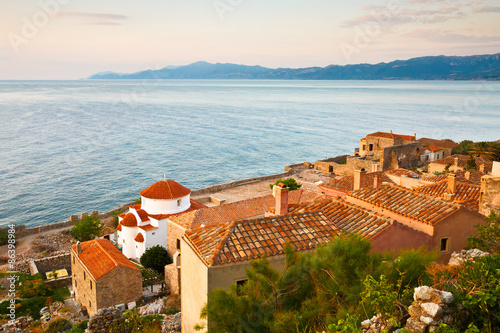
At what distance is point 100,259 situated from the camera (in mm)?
19688

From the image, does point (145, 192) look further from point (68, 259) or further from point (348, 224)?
point (348, 224)

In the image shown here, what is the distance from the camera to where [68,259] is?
85.0 ft

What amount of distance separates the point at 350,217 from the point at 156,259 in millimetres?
14614

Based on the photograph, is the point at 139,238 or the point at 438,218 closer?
the point at 438,218

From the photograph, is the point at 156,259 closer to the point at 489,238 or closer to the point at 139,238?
the point at 139,238

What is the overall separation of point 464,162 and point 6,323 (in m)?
39.3

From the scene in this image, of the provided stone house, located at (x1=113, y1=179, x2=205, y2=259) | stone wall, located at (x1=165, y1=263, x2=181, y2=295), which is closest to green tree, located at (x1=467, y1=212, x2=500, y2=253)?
stone wall, located at (x1=165, y1=263, x2=181, y2=295)

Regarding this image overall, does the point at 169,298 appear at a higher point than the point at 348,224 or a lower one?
lower

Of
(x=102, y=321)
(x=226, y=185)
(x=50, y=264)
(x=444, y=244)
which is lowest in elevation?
(x=50, y=264)

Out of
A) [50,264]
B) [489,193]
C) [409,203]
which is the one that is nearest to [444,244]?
[409,203]

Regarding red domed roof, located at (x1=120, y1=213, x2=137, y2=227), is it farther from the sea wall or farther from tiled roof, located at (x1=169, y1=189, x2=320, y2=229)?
the sea wall

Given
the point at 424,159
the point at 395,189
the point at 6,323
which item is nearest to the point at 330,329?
the point at 395,189

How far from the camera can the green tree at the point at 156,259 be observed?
23.6m

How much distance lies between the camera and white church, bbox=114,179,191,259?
25.7 m
